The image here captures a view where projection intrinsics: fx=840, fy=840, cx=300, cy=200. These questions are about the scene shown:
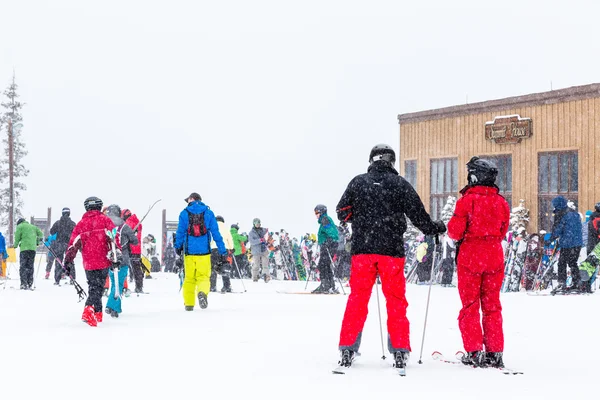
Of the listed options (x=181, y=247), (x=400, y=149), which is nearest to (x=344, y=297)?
(x=181, y=247)

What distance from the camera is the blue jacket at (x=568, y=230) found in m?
15.3

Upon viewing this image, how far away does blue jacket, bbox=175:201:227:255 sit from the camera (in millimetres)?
12367

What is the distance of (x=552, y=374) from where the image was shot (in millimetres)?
6516

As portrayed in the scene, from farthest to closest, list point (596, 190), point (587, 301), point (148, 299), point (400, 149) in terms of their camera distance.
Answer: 1. point (400, 149)
2. point (596, 190)
3. point (148, 299)
4. point (587, 301)

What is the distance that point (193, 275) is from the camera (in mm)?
12359

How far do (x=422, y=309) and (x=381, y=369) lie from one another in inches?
239

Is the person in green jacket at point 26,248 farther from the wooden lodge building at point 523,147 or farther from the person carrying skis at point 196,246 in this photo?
the wooden lodge building at point 523,147

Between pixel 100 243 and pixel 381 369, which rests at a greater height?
pixel 100 243

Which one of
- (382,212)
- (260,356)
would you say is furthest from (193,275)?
(382,212)

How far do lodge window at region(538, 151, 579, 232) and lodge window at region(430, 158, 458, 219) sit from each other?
323cm

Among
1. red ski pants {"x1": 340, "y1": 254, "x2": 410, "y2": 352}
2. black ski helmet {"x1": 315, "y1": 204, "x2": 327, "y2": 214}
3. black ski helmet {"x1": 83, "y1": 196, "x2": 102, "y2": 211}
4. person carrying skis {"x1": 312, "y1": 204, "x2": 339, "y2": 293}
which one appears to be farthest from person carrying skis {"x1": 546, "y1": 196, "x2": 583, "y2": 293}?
red ski pants {"x1": 340, "y1": 254, "x2": 410, "y2": 352}

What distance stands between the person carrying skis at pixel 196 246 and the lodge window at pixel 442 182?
1531 centimetres

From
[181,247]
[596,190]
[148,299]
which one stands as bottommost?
[148,299]

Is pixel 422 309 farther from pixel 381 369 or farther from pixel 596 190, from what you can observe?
pixel 596 190
